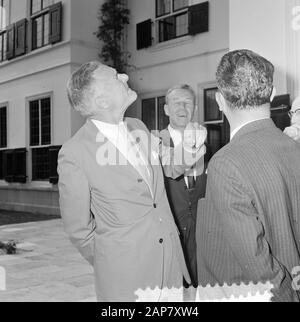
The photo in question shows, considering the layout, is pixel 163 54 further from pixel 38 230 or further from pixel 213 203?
pixel 213 203

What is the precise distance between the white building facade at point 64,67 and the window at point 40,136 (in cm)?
3

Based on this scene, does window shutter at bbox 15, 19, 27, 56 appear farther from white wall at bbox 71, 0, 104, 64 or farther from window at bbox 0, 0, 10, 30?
white wall at bbox 71, 0, 104, 64

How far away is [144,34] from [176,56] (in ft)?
3.59

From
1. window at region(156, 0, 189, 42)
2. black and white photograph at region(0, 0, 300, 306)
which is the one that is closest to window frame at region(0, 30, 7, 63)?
window at region(156, 0, 189, 42)

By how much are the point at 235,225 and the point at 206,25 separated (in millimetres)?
7628

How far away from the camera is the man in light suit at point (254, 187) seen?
50.1 inches

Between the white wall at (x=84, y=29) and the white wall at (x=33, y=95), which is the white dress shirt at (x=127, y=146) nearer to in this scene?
the white wall at (x=33, y=95)

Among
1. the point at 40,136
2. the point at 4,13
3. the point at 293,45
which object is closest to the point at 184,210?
the point at 293,45

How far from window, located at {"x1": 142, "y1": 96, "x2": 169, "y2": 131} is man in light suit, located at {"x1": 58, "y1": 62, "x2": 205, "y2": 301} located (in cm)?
742

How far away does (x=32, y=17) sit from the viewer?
1120cm

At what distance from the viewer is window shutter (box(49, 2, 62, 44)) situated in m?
9.97

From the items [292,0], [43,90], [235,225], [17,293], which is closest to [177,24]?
[43,90]

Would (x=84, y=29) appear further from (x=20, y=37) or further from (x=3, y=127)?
(x=3, y=127)

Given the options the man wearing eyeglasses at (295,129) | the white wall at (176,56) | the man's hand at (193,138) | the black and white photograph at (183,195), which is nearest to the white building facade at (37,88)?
the white wall at (176,56)
